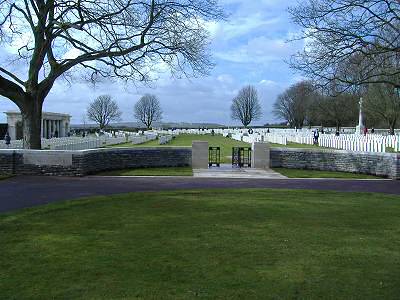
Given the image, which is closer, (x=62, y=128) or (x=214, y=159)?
(x=214, y=159)

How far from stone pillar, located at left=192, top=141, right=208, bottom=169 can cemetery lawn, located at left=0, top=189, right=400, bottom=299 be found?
9.98 m

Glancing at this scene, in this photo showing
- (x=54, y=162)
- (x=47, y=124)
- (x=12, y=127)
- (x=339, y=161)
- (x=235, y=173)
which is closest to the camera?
(x=54, y=162)

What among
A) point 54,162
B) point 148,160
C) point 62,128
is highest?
point 62,128

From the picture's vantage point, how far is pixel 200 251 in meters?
6.67

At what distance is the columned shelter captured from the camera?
195ft

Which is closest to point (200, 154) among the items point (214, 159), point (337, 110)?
point (214, 159)

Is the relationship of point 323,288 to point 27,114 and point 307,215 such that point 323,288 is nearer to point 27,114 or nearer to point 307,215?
point 307,215

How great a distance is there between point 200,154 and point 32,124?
669cm

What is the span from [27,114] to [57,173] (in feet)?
10.7

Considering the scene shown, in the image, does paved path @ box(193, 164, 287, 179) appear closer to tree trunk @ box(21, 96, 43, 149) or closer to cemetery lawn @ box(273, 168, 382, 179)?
cemetery lawn @ box(273, 168, 382, 179)

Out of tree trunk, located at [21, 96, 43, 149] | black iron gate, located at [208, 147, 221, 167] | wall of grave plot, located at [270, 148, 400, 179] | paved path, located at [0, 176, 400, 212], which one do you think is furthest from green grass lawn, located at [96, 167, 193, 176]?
wall of grave plot, located at [270, 148, 400, 179]

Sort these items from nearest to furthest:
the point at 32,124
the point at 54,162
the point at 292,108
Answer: the point at 54,162 < the point at 32,124 < the point at 292,108

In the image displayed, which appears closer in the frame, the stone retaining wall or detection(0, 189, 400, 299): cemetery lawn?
detection(0, 189, 400, 299): cemetery lawn

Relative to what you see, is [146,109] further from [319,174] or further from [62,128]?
[319,174]
